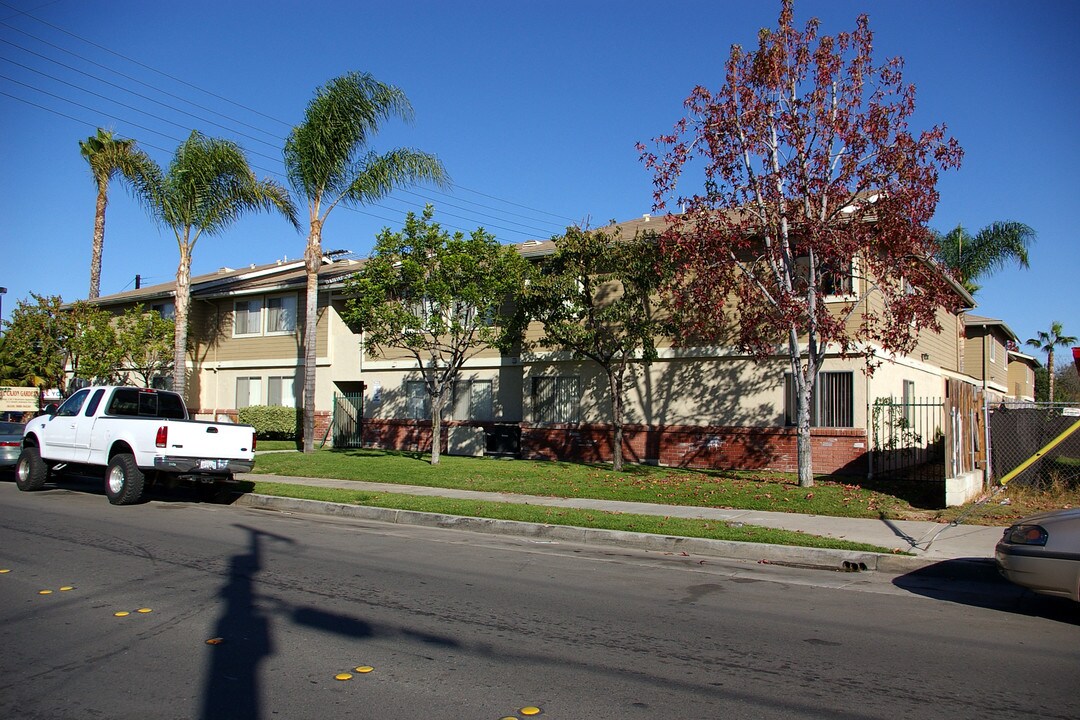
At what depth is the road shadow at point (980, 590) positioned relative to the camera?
8008 millimetres

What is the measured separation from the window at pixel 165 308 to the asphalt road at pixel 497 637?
25568 millimetres

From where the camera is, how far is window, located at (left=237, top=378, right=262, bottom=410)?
32.3m

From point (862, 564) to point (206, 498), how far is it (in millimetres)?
12316

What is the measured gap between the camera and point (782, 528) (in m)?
12.2

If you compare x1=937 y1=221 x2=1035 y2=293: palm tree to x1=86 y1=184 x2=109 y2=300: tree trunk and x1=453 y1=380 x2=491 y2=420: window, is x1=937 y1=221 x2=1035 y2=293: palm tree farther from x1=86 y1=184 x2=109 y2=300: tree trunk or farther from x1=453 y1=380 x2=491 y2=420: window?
x1=86 y1=184 x2=109 y2=300: tree trunk

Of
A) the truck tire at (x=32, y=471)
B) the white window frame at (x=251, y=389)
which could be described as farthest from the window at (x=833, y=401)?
the white window frame at (x=251, y=389)

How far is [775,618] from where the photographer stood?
24.6 feet

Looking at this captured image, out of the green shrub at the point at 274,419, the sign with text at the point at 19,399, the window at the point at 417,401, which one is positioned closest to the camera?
the window at the point at 417,401

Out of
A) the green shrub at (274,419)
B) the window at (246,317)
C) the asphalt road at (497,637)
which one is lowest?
the asphalt road at (497,637)

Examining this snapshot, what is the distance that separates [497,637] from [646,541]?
17.5 feet

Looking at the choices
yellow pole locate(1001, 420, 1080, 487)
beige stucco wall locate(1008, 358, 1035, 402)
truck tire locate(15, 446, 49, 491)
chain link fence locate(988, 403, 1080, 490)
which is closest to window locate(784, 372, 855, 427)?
chain link fence locate(988, 403, 1080, 490)

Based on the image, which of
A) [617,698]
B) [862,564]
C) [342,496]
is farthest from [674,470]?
[617,698]

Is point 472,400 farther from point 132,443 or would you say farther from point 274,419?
point 132,443

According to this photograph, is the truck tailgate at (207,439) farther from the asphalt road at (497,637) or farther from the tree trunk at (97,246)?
the tree trunk at (97,246)
